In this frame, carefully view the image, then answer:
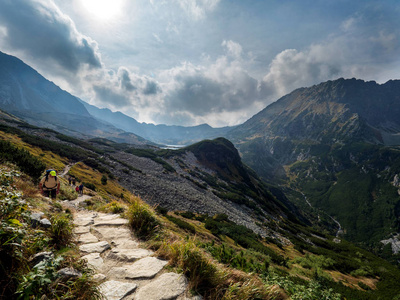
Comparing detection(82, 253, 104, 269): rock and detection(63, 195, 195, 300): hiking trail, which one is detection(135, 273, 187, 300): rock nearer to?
detection(63, 195, 195, 300): hiking trail

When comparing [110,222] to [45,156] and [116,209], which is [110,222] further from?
[45,156]

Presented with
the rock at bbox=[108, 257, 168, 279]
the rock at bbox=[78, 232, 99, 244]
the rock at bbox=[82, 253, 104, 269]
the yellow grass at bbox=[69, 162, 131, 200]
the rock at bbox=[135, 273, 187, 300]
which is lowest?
the yellow grass at bbox=[69, 162, 131, 200]

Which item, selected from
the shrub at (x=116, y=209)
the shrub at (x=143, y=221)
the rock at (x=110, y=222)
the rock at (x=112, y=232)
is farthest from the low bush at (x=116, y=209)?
the shrub at (x=143, y=221)

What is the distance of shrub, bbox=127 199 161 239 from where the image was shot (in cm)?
578

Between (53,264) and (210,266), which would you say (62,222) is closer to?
(53,264)

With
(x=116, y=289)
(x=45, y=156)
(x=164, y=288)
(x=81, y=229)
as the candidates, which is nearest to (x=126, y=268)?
(x=116, y=289)

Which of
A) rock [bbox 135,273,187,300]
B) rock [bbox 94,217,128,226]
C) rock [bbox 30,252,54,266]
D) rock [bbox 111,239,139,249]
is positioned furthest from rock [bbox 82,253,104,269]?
rock [bbox 94,217,128,226]

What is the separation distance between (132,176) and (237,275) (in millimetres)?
56058

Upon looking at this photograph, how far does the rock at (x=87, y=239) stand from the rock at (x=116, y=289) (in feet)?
7.52

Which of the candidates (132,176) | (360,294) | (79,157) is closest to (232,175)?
(132,176)

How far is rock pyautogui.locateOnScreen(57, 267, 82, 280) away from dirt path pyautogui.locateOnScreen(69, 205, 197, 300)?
455 mm

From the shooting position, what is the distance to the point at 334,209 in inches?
7367

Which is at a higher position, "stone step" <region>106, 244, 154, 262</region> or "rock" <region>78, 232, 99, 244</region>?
"stone step" <region>106, 244, 154, 262</region>

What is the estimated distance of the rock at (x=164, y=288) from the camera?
308 centimetres
